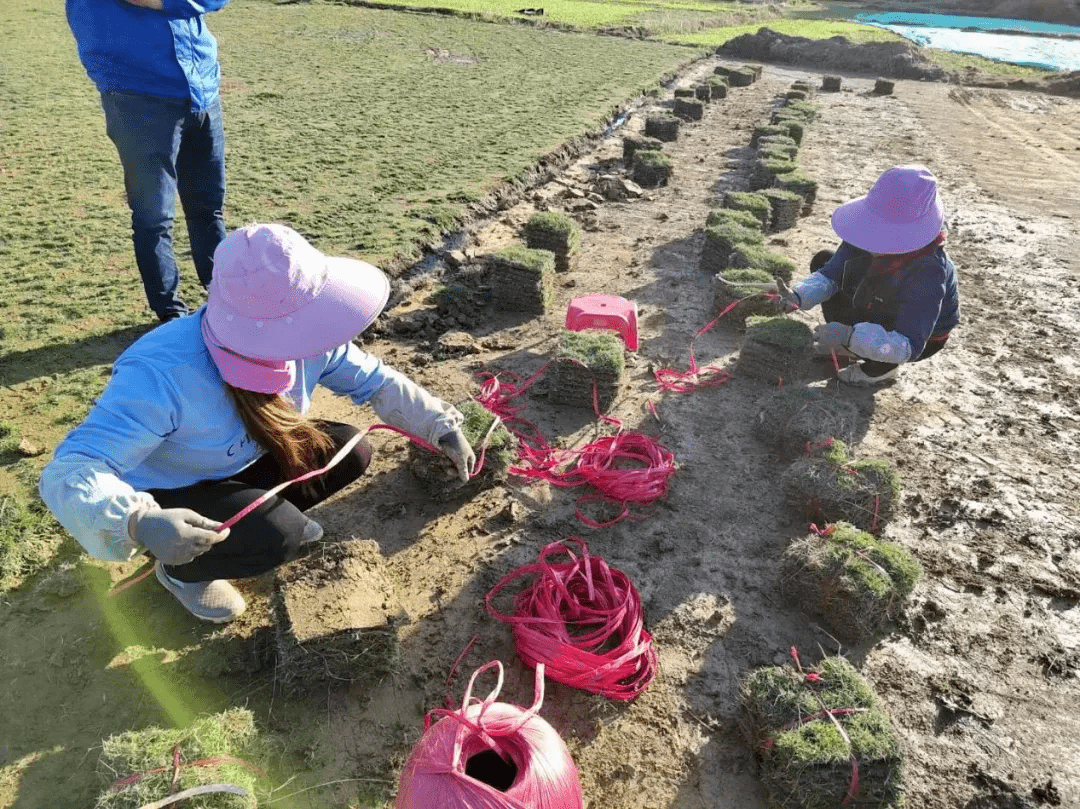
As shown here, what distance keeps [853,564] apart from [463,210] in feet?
18.3

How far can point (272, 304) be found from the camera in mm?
2211

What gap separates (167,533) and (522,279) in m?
3.96

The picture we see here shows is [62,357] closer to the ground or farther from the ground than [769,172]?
closer to the ground

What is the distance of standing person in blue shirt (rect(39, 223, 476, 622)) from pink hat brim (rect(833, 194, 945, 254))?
318 centimetres

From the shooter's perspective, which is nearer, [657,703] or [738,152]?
[657,703]

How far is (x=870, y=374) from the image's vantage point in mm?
4992

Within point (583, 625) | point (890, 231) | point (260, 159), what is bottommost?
point (583, 625)

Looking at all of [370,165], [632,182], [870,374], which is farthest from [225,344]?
[632,182]

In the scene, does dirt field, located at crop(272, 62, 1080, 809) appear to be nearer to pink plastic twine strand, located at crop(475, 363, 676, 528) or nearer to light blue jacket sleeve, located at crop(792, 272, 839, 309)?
pink plastic twine strand, located at crop(475, 363, 676, 528)

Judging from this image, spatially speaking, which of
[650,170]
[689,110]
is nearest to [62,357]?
[650,170]

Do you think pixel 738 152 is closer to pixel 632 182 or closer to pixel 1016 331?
pixel 632 182

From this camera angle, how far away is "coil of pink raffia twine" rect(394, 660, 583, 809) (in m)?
1.92

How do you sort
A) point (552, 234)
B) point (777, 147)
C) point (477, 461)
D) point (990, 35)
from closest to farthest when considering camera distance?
point (477, 461), point (552, 234), point (777, 147), point (990, 35)

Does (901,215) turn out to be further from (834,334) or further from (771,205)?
(771,205)
